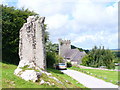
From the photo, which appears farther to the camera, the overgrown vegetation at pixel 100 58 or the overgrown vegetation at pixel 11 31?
the overgrown vegetation at pixel 100 58

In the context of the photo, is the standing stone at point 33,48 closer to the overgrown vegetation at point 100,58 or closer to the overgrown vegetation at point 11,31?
the overgrown vegetation at point 11,31

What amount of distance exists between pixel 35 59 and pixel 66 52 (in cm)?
4066

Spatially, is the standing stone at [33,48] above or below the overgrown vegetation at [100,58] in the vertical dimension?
above

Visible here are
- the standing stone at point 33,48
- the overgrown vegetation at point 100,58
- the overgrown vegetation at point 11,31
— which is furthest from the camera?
the overgrown vegetation at point 100,58

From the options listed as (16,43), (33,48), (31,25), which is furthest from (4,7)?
(33,48)

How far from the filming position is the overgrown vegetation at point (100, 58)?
1212 inches

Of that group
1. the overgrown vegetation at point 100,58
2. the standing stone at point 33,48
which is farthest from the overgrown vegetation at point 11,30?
the overgrown vegetation at point 100,58

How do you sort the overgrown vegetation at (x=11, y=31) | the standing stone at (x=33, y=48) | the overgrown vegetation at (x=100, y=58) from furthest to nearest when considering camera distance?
1. the overgrown vegetation at (x=100, y=58)
2. the overgrown vegetation at (x=11, y=31)
3. the standing stone at (x=33, y=48)

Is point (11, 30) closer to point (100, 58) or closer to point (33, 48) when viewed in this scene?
point (33, 48)

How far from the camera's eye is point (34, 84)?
740 cm

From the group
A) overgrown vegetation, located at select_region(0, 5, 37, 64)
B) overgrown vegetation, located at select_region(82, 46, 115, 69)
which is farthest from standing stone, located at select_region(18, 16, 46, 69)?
overgrown vegetation, located at select_region(82, 46, 115, 69)

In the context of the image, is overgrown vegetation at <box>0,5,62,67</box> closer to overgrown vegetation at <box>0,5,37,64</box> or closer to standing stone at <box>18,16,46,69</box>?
overgrown vegetation at <box>0,5,37,64</box>

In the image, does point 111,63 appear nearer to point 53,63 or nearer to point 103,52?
point 103,52

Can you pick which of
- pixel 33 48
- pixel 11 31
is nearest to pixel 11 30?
pixel 11 31
